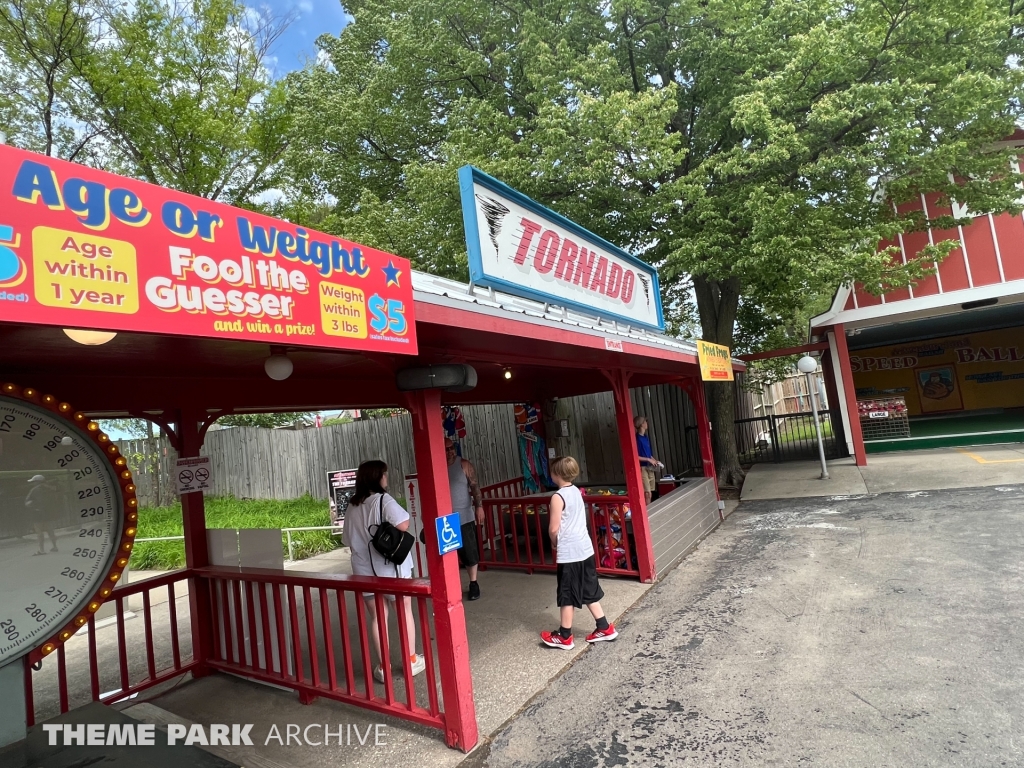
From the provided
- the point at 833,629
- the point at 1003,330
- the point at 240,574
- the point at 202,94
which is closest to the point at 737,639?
the point at 833,629

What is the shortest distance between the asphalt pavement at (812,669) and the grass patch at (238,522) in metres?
5.25

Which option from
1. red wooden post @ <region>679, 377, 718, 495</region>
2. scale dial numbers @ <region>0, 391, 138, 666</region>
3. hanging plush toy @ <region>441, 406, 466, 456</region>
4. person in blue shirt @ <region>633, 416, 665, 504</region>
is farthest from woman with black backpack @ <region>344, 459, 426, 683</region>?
red wooden post @ <region>679, 377, 718, 495</region>

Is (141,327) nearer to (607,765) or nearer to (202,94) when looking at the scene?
(607,765)

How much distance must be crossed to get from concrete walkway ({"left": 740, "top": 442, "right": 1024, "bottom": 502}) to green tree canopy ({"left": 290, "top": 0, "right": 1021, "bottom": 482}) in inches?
48.4

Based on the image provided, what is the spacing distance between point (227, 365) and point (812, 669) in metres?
4.42

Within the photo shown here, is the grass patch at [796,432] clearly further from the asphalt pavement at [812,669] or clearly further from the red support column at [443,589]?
the red support column at [443,589]

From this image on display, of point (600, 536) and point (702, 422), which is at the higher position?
point (702, 422)

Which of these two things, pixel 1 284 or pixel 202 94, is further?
pixel 202 94

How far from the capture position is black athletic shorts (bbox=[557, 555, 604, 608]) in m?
4.48

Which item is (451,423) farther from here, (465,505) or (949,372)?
(949,372)

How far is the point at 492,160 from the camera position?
10.4 meters

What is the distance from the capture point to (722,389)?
39.5 ft

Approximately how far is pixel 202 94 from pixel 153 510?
9848 mm

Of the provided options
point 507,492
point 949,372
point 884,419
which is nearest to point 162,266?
point 507,492
